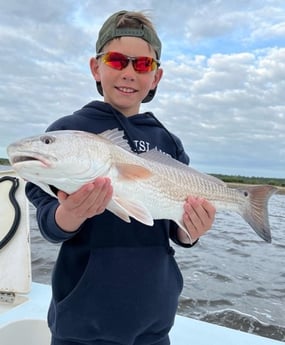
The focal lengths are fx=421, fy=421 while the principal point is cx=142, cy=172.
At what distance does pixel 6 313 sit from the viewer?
11.4 feet

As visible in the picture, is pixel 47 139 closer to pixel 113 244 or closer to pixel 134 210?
pixel 134 210

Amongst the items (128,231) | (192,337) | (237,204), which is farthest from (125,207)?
(192,337)

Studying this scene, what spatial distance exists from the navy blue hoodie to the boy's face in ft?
1.09

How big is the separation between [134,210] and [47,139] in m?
0.52

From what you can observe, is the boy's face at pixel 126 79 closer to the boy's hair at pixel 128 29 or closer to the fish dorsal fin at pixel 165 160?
the boy's hair at pixel 128 29

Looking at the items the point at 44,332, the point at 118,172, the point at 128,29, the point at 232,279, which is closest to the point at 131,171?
the point at 118,172

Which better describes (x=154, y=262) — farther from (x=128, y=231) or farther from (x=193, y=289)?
(x=193, y=289)

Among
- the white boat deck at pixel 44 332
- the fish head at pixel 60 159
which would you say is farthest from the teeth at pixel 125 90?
the white boat deck at pixel 44 332

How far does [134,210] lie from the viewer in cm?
198

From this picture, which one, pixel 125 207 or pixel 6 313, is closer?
pixel 125 207

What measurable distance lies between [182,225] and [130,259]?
0.35m

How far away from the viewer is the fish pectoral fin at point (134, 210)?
6.37 ft

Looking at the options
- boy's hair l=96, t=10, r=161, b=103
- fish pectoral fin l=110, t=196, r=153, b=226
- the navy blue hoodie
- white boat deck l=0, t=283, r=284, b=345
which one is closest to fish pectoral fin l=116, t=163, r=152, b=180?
fish pectoral fin l=110, t=196, r=153, b=226

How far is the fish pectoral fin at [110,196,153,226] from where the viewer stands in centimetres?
194
